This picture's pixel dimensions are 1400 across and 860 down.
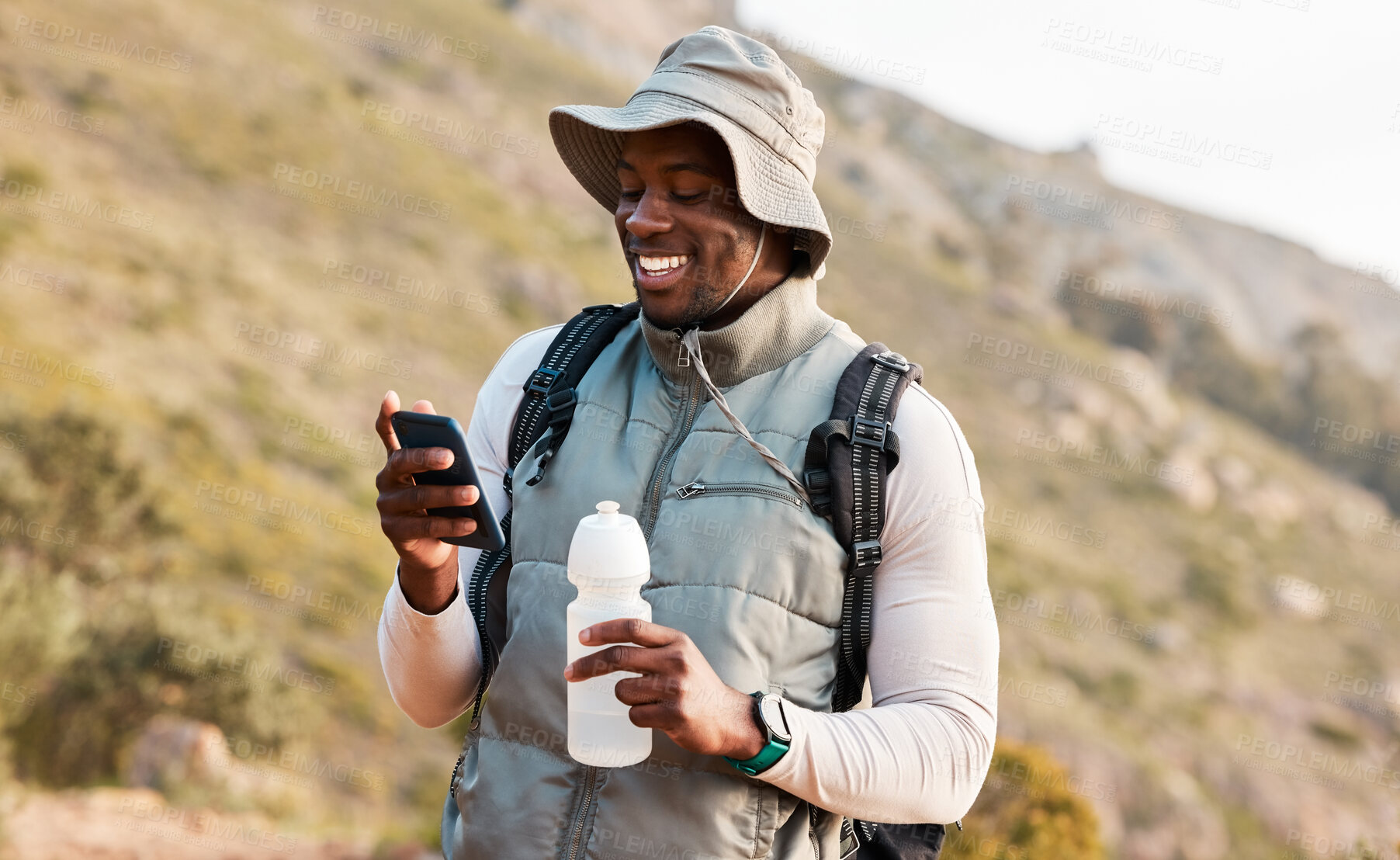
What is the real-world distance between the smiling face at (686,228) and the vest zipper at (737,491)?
0.36 meters

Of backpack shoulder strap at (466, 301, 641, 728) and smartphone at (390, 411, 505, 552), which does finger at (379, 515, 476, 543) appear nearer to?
smartphone at (390, 411, 505, 552)

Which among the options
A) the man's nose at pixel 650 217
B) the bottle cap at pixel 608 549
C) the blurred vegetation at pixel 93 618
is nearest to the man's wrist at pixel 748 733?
the bottle cap at pixel 608 549

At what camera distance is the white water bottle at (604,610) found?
1.75 m

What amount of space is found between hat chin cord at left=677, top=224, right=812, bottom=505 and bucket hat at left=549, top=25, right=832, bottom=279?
0.10 metres

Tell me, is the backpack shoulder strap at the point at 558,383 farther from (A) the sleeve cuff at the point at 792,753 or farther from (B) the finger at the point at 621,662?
(A) the sleeve cuff at the point at 792,753

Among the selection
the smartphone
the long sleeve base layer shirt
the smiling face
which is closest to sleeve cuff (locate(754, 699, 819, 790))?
the long sleeve base layer shirt

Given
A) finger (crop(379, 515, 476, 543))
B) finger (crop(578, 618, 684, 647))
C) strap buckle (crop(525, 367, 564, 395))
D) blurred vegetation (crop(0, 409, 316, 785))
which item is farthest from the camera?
blurred vegetation (crop(0, 409, 316, 785))

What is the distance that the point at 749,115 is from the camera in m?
2.08

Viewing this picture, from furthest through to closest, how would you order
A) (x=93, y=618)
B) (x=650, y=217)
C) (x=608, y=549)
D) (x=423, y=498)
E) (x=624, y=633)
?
(x=93, y=618)
(x=650, y=217)
(x=423, y=498)
(x=608, y=549)
(x=624, y=633)

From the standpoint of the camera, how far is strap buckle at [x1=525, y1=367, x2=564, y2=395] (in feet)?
7.27

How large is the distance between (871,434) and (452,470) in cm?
74

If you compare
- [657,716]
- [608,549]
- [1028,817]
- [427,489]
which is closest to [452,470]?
[427,489]

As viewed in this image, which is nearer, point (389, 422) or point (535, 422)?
point (389, 422)

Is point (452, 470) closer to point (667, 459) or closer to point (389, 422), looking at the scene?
point (389, 422)
